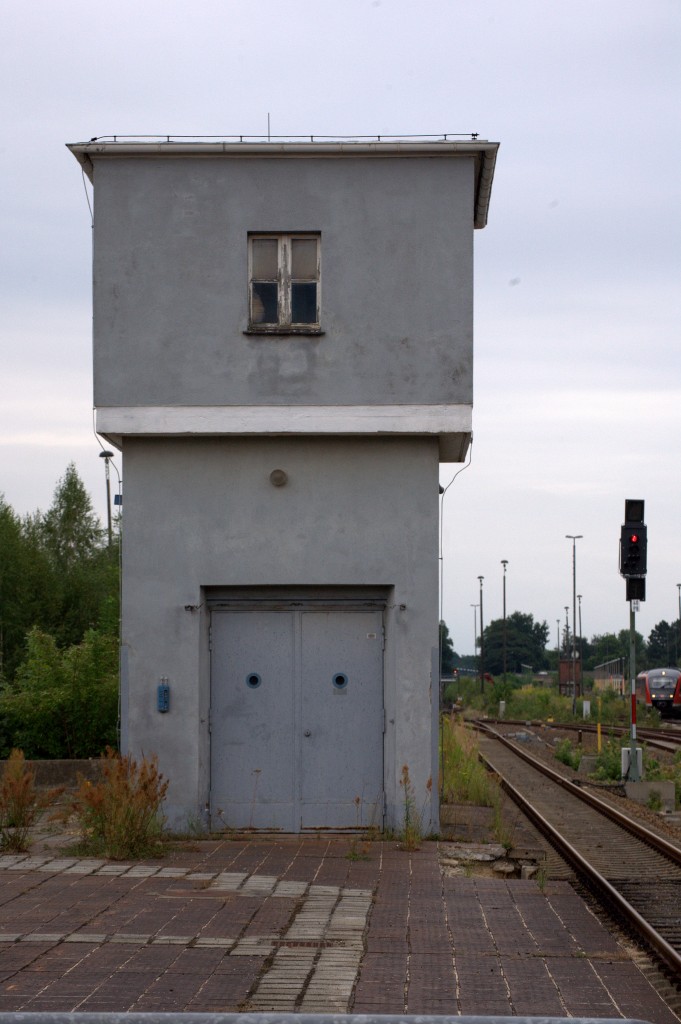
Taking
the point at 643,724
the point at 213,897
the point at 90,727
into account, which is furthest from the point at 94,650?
the point at 643,724

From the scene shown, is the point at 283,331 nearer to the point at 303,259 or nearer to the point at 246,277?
the point at 246,277

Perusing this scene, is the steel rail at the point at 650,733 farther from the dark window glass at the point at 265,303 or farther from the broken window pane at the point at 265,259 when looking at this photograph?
the broken window pane at the point at 265,259

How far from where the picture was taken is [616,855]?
47.4 feet

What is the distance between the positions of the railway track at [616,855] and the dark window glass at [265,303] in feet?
22.2

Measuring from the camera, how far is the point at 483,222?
16109 millimetres

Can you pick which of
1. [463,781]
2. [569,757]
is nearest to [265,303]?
[463,781]

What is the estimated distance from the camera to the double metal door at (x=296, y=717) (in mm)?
13891

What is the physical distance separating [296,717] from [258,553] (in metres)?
1.86

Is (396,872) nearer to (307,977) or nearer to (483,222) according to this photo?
(307,977)

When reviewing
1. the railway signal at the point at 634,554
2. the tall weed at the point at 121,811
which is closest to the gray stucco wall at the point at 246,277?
the tall weed at the point at 121,811

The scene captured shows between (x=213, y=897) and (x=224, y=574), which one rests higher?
(x=224, y=574)

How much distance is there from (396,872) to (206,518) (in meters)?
4.53

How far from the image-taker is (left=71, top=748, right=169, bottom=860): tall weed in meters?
12.3

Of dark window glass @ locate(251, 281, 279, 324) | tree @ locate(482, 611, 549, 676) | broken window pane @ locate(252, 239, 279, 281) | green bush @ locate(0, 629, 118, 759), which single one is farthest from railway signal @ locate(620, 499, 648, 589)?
tree @ locate(482, 611, 549, 676)
